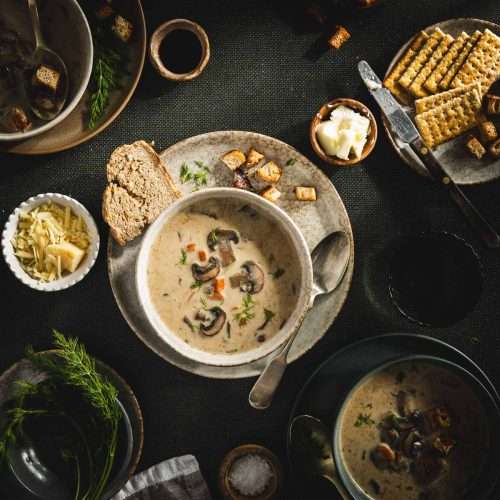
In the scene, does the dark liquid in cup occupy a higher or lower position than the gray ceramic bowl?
lower

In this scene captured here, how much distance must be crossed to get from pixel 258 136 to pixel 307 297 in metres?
0.84

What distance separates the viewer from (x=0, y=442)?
304cm

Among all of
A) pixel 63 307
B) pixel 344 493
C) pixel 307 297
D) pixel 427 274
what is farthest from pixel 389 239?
pixel 63 307

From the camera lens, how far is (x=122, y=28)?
3.09 meters

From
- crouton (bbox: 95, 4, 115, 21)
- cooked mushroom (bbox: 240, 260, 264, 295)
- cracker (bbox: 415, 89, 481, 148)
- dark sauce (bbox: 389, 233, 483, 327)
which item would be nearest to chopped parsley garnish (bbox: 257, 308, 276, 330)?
cooked mushroom (bbox: 240, 260, 264, 295)

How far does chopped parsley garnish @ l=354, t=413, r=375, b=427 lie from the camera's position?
2955 millimetres

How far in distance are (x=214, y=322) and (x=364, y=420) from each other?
88 centimetres

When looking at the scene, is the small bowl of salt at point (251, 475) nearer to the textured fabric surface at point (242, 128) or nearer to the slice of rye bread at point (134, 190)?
the textured fabric surface at point (242, 128)

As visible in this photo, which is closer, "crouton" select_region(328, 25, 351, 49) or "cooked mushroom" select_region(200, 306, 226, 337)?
"cooked mushroom" select_region(200, 306, 226, 337)

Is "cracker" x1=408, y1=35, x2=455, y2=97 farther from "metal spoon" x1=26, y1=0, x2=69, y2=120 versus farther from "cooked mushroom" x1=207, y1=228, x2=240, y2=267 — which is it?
"metal spoon" x1=26, y1=0, x2=69, y2=120

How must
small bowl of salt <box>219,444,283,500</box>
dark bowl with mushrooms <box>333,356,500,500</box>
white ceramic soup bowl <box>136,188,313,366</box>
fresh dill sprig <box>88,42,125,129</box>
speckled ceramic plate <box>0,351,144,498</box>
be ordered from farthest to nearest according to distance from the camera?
small bowl of salt <box>219,444,283,500</box>
speckled ceramic plate <box>0,351,144,498</box>
fresh dill sprig <box>88,42,125,129</box>
dark bowl with mushrooms <box>333,356,500,500</box>
white ceramic soup bowl <box>136,188,313,366</box>

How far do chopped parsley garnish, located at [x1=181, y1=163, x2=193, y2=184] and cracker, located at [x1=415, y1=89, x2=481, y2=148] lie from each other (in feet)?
4.03

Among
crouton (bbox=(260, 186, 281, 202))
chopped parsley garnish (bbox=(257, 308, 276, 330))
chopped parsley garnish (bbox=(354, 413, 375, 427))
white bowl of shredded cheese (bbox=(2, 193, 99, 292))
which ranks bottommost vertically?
chopped parsley garnish (bbox=(354, 413, 375, 427))

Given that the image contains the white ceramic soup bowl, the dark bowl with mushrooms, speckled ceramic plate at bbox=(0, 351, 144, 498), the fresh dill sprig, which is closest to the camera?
the white ceramic soup bowl
